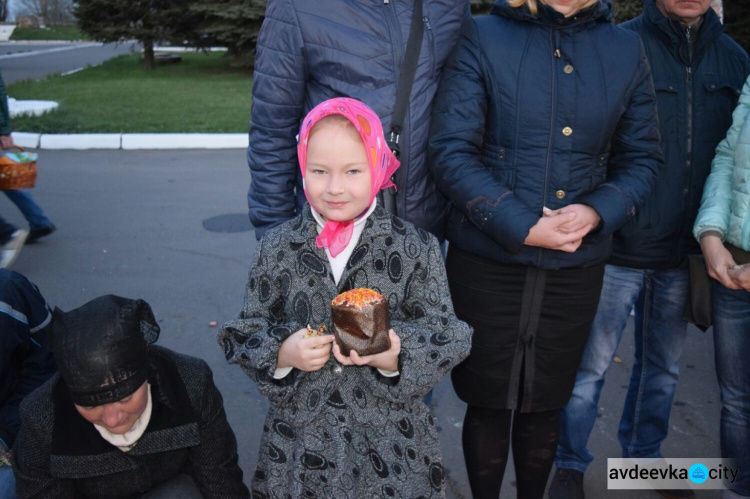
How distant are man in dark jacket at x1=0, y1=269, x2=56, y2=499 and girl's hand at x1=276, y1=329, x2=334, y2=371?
109cm

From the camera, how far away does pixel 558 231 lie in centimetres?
212

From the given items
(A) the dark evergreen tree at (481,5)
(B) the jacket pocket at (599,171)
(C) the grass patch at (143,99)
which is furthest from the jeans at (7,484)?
(A) the dark evergreen tree at (481,5)

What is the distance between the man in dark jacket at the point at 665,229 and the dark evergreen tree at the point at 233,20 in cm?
1402

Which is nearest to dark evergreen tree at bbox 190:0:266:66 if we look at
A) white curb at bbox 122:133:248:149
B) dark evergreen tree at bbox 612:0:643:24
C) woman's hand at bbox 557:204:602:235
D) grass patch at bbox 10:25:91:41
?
white curb at bbox 122:133:248:149

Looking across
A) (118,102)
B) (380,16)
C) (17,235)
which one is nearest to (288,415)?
(380,16)

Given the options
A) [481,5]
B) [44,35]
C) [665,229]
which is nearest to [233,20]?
[481,5]

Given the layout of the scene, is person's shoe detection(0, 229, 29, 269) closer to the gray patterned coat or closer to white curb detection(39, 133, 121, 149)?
the gray patterned coat

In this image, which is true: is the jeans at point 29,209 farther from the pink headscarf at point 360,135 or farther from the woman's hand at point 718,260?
the woman's hand at point 718,260

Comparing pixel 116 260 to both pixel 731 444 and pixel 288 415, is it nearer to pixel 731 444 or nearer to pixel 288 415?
pixel 288 415

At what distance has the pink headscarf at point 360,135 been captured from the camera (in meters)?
1.80

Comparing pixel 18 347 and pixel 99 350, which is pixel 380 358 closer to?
pixel 99 350

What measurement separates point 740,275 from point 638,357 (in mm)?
761

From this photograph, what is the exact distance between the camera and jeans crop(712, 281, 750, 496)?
2.46 meters

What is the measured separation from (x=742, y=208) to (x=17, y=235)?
391 centimetres
